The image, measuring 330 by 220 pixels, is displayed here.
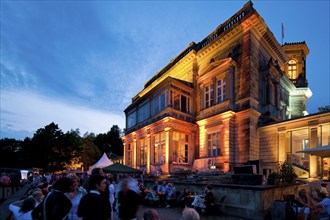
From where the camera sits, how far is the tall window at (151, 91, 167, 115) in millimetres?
20453

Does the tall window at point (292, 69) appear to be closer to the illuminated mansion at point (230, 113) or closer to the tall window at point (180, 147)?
the illuminated mansion at point (230, 113)

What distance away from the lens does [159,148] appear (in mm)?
21156

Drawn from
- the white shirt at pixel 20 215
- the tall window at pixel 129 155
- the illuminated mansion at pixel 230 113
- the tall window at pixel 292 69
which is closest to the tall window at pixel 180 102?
the illuminated mansion at pixel 230 113

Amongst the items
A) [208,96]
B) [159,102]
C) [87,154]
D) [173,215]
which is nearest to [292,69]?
[208,96]

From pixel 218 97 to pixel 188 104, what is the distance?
3201mm

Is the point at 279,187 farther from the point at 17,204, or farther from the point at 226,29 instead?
the point at 226,29

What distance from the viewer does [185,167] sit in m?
19.9

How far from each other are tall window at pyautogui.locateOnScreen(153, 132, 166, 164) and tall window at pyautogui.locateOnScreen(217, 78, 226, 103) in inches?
214

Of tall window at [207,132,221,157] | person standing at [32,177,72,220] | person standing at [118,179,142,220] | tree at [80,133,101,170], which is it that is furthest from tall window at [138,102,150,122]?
tree at [80,133,101,170]

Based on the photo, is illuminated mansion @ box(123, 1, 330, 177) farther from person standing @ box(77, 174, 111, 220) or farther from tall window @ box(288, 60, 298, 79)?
person standing @ box(77, 174, 111, 220)

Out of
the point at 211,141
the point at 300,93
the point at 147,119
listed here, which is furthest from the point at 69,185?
the point at 300,93

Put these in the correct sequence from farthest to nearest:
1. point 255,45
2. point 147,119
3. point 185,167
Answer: point 147,119, point 185,167, point 255,45

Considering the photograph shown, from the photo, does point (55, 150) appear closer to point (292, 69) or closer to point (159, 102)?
point (159, 102)


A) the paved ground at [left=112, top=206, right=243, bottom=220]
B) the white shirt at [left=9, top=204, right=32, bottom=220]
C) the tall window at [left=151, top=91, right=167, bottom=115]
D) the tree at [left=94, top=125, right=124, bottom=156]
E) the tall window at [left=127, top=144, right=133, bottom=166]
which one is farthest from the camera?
the tree at [left=94, top=125, right=124, bottom=156]
